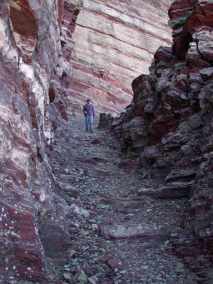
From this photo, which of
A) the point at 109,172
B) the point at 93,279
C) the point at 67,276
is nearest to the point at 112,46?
the point at 109,172

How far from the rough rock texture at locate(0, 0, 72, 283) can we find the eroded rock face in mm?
3481

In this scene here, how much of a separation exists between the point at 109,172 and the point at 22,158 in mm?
6414

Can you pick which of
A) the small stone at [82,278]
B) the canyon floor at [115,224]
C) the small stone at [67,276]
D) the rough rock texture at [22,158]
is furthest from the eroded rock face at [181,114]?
the rough rock texture at [22,158]

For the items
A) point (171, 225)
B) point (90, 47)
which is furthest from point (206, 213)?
point (90, 47)

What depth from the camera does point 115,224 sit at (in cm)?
1049

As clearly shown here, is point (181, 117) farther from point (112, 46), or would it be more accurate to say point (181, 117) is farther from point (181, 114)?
point (112, 46)

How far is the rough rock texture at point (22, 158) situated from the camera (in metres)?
7.03

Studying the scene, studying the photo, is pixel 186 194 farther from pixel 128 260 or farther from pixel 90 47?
pixel 90 47

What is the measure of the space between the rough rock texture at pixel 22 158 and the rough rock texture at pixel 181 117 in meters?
3.35

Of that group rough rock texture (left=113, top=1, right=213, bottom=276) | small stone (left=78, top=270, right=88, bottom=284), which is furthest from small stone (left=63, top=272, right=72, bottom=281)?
rough rock texture (left=113, top=1, right=213, bottom=276)

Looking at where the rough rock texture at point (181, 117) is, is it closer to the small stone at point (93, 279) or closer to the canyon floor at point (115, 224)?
the canyon floor at point (115, 224)

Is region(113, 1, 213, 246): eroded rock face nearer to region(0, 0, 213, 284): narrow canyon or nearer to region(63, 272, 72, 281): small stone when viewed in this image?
region(0, 0, 213, 284): narrow canyon

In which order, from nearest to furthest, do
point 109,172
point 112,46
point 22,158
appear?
point 22,158 → point 109,172 → point 112,46

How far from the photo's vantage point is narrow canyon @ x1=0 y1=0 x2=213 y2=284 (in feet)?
26.2
